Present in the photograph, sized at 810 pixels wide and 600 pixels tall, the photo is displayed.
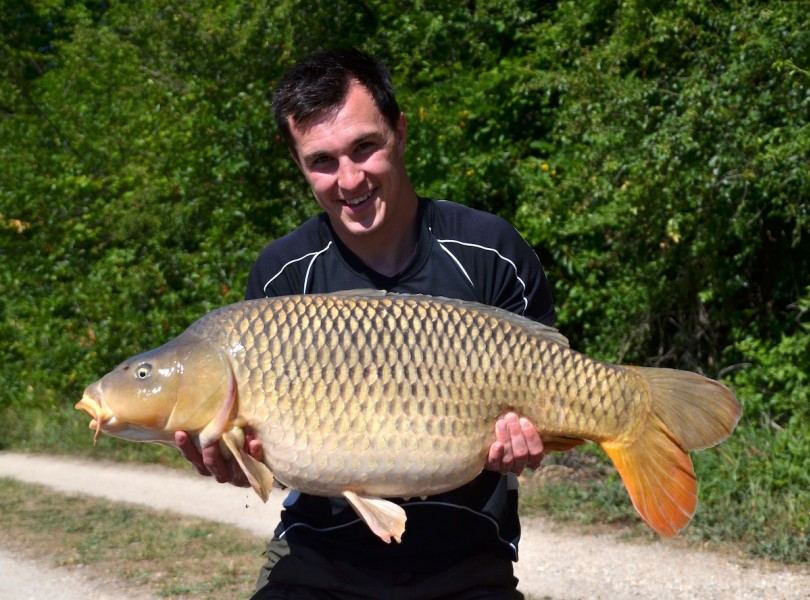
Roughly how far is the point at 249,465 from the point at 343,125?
876 millimetres

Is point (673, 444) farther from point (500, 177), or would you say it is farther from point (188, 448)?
point (500, 177)

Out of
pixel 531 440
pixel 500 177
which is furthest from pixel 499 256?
pixel 500 177

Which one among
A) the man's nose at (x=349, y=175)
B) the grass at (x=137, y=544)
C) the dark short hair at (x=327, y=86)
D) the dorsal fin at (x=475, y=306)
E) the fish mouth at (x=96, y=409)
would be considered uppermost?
the dark short hair at (x=327, y=86)

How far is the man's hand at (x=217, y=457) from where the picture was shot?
2.40 meters

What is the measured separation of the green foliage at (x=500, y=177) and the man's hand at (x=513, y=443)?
3.48 metres

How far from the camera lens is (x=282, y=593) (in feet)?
8.77

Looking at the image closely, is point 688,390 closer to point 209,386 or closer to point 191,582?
point 209,386

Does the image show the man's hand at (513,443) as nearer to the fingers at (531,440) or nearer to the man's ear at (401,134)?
the fingers at (531,440)

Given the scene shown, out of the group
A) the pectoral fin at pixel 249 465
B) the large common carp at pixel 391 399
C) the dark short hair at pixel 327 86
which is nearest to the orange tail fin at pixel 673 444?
the large common carp at pixel 391 399

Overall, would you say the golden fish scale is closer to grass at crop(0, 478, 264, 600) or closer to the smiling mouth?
the smiling mouth

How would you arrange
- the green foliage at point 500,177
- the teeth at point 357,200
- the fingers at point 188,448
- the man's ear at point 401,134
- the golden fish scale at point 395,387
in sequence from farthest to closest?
1. the green foliage at point 500,177
2. the man's ear at point 401,134
3. the teeth at point 357,200
4. the fingers at point 188,448
5. the golden fish scale at point 395,387

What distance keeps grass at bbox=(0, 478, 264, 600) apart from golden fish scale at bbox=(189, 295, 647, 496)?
2963 mm

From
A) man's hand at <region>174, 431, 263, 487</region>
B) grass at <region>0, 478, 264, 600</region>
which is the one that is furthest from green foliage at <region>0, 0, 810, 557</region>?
man's hand at <region>174, 431, 263, 487</region>

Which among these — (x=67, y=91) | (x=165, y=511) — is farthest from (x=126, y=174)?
(x=165, y=511)
